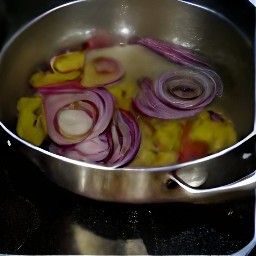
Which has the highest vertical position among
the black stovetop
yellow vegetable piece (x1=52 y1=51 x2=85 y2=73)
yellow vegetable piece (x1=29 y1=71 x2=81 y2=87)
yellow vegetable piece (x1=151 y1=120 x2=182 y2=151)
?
yellow vegetable piece (x1=52 y1=51 x2=85 y2=73)

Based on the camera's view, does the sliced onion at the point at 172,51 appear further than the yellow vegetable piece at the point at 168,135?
Yes

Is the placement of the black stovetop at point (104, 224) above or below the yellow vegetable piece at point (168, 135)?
below

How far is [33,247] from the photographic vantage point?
777 millimetres

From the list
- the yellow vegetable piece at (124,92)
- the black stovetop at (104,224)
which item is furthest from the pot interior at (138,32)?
the black stovetop at (104,224)

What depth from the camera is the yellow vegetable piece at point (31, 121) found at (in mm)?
905

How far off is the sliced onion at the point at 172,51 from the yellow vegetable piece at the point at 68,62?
10 cm

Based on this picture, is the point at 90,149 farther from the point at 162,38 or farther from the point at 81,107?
the point at 162,38

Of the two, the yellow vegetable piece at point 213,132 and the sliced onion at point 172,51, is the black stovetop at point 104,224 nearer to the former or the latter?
the yellow vegetable piece at point 213,132

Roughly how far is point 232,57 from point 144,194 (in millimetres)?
334

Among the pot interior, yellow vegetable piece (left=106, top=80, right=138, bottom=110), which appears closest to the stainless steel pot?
the pot interior

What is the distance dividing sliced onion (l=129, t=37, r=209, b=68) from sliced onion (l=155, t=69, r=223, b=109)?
0.02m

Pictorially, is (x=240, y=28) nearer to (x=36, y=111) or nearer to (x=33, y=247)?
(x=36, y=111)

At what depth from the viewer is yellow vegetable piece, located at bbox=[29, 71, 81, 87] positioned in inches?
38.7

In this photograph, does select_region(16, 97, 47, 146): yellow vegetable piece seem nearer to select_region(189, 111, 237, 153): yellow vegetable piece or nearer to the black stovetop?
the black stovetop
